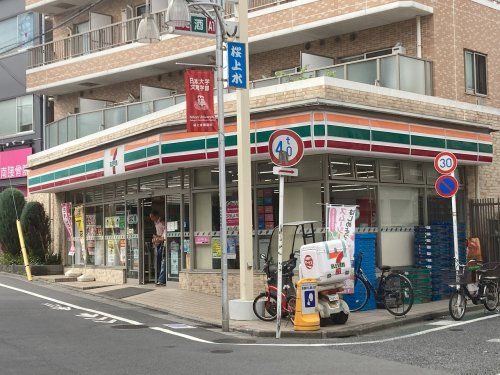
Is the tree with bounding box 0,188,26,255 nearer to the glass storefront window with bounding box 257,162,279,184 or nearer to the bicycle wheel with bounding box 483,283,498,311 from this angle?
the glass storefront window with bounding box 257,162,279,184

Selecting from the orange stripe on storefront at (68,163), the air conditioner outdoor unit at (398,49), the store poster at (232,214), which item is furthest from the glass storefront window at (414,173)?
the orange stripe on storefront at (68,163)

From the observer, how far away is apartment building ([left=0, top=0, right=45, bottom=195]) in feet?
97.6

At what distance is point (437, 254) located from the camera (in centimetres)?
1614

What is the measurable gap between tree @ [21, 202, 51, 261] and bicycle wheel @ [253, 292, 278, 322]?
533 inches

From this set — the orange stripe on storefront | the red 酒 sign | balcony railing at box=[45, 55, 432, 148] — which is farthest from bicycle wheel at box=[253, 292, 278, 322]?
the red 酒 sign

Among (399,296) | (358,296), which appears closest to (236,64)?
(358,296)

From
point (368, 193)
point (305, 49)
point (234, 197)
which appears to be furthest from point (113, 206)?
point (368, 193)

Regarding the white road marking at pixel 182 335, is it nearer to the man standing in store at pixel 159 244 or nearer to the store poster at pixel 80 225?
the man standing in store at pixel 159 244

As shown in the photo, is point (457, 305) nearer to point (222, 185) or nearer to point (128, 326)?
point (222, 185)

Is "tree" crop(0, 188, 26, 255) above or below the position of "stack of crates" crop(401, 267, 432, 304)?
above

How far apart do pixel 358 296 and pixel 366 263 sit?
71cm

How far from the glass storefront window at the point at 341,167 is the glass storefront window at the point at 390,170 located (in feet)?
3.81

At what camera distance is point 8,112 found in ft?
101

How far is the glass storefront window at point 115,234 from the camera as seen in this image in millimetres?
20984
